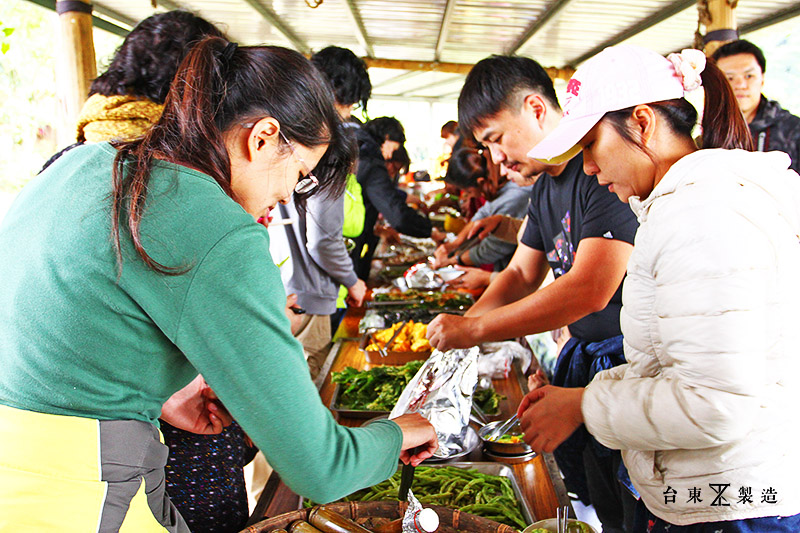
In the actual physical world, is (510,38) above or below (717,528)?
above

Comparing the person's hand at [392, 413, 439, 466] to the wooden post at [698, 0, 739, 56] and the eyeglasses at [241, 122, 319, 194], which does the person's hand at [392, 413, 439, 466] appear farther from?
the wooden post at [698, 0, 739, 56]

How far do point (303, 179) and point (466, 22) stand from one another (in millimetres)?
6194

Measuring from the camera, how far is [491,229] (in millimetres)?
4125

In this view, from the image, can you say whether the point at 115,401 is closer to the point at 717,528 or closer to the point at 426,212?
the point at 717,528

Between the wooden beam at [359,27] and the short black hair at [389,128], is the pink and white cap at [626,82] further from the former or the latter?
the wooden beam at [359,27]

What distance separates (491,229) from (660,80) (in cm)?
285

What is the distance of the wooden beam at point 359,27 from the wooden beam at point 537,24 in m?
2.05

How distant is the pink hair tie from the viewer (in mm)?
1277

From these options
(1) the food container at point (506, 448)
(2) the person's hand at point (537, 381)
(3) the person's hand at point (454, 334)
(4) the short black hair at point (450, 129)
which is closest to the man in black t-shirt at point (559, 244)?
(3) the person's hand at point (454, 334)

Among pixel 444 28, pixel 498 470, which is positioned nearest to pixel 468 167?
pixel 498 470

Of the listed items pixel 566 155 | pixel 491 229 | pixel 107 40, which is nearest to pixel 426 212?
pixel 491 229

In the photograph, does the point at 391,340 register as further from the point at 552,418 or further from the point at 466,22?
the point at 466,22

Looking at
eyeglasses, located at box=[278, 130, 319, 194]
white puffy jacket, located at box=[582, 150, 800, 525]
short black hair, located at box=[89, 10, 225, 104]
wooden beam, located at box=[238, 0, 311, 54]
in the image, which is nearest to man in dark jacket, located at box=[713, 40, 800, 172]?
white puffy jacket, located at box=[582, 150, 800, 525]

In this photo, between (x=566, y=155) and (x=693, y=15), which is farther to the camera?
(x=693, y=15)
